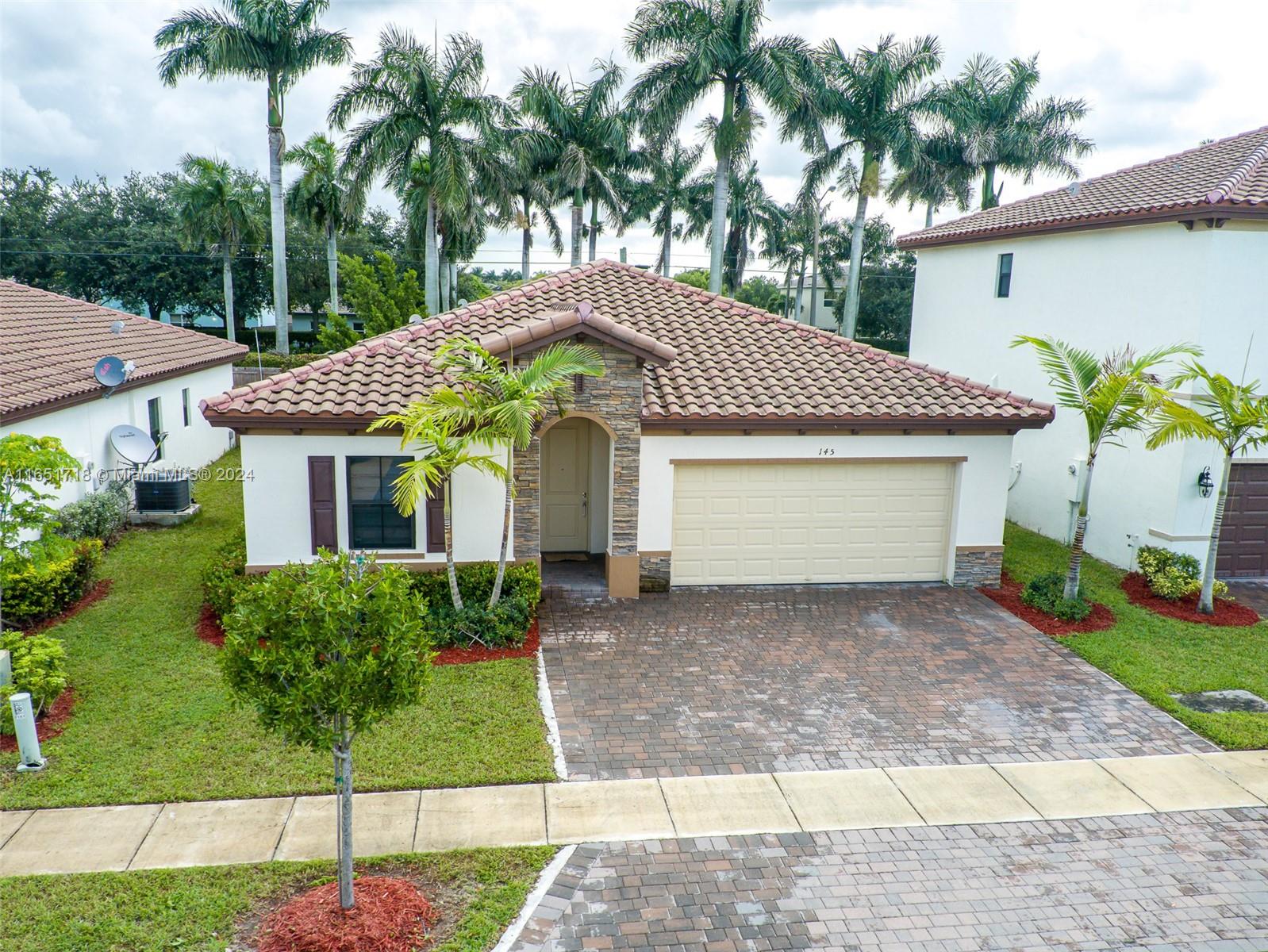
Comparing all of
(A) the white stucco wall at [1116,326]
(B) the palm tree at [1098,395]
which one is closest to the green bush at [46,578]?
(B) the palm tree at [1098,395]

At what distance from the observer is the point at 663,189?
47.8 meters

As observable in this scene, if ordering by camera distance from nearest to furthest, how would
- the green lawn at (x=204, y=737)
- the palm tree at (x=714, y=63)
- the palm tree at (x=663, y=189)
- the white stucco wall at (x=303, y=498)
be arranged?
the green lawn at (x=204, y=737)
the white stucco wall at (x=303, y=498)
the palm tree at (x=714, y=63)
the palm tree at (x=663, y=189)

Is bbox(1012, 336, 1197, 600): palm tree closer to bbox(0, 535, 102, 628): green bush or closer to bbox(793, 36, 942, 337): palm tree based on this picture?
bbox(0, 535, 102, 628): green bush

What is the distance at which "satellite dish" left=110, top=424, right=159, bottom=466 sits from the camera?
60.0ft

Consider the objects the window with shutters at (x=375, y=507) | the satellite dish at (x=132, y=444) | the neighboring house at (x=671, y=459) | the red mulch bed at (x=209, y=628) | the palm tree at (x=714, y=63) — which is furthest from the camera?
the palm tree at (x=714, y=63)

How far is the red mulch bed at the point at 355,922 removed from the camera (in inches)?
247

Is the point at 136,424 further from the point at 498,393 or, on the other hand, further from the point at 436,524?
the point at 498,393

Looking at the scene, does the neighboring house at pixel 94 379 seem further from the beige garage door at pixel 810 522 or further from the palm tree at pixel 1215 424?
the palm tree at pixel 1215 424

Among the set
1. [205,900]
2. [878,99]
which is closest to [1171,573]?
[205,900]

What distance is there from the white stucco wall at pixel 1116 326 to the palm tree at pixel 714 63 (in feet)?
33.8

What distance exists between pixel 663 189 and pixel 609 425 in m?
37.1

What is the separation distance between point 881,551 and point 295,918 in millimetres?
11304

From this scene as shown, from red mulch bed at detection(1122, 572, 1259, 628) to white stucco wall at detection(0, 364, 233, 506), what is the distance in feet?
58.6

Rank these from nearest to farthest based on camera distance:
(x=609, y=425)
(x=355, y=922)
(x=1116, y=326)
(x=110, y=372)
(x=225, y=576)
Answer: (x=355, y=922)
(x=225, y=576)
(x=609, y=425)
(x=1116, y=326)
(x=110, y=372)
